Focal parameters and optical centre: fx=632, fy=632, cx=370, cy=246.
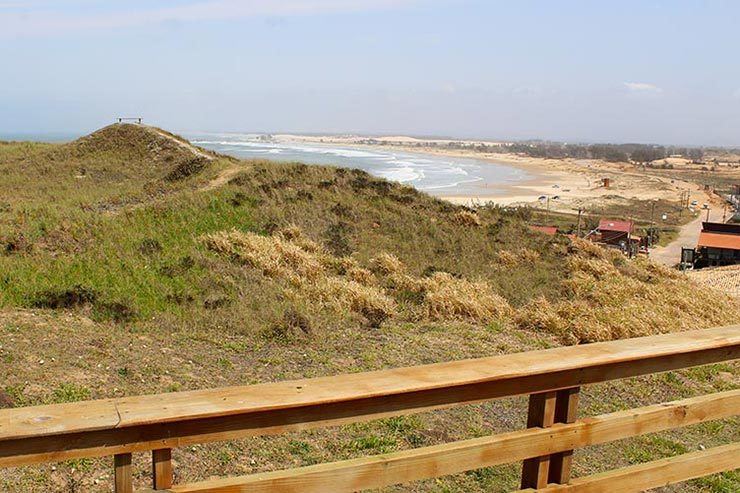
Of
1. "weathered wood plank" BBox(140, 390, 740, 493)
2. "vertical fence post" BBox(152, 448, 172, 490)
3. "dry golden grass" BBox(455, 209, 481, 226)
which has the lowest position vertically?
"dry golden grass" BBox(455, 209, 481, 226)

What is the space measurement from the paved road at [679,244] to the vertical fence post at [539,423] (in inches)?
1318

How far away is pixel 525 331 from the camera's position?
10141mm

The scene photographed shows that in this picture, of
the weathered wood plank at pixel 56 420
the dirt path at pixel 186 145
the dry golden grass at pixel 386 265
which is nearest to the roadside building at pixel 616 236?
the dirt path at pixel 186 145

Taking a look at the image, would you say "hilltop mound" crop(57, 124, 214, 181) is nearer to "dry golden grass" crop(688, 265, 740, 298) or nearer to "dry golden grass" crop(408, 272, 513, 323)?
"dry golden grass" crop(408, 272, 513, 323)

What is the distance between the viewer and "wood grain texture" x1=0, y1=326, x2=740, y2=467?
1420mm

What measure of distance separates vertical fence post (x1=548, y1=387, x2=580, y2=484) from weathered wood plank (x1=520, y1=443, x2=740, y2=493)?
0.03 meters

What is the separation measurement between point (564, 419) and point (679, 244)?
49609 millimetres

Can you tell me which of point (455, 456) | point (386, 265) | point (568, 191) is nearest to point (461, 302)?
point (386, 265)

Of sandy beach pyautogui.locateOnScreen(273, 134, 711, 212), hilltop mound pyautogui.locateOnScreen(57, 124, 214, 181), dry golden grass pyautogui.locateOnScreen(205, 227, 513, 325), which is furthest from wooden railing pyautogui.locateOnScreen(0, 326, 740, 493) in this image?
sandy beach pyautogui.locateOnScreen(273, 134, 711, 212)

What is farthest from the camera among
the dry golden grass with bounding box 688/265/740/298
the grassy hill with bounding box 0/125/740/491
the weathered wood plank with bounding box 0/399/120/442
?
the dry golden grass with bounding box 688/265/740/298

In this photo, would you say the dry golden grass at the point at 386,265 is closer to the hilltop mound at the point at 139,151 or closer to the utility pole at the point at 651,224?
the hilltop mound at the point at 139,151

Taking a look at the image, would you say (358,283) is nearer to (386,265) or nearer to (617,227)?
(386,265)

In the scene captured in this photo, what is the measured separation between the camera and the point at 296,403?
1.60 meters

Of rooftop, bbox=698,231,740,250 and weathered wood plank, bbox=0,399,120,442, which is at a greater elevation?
weathered wood plank, bbox=0,399,120,442
